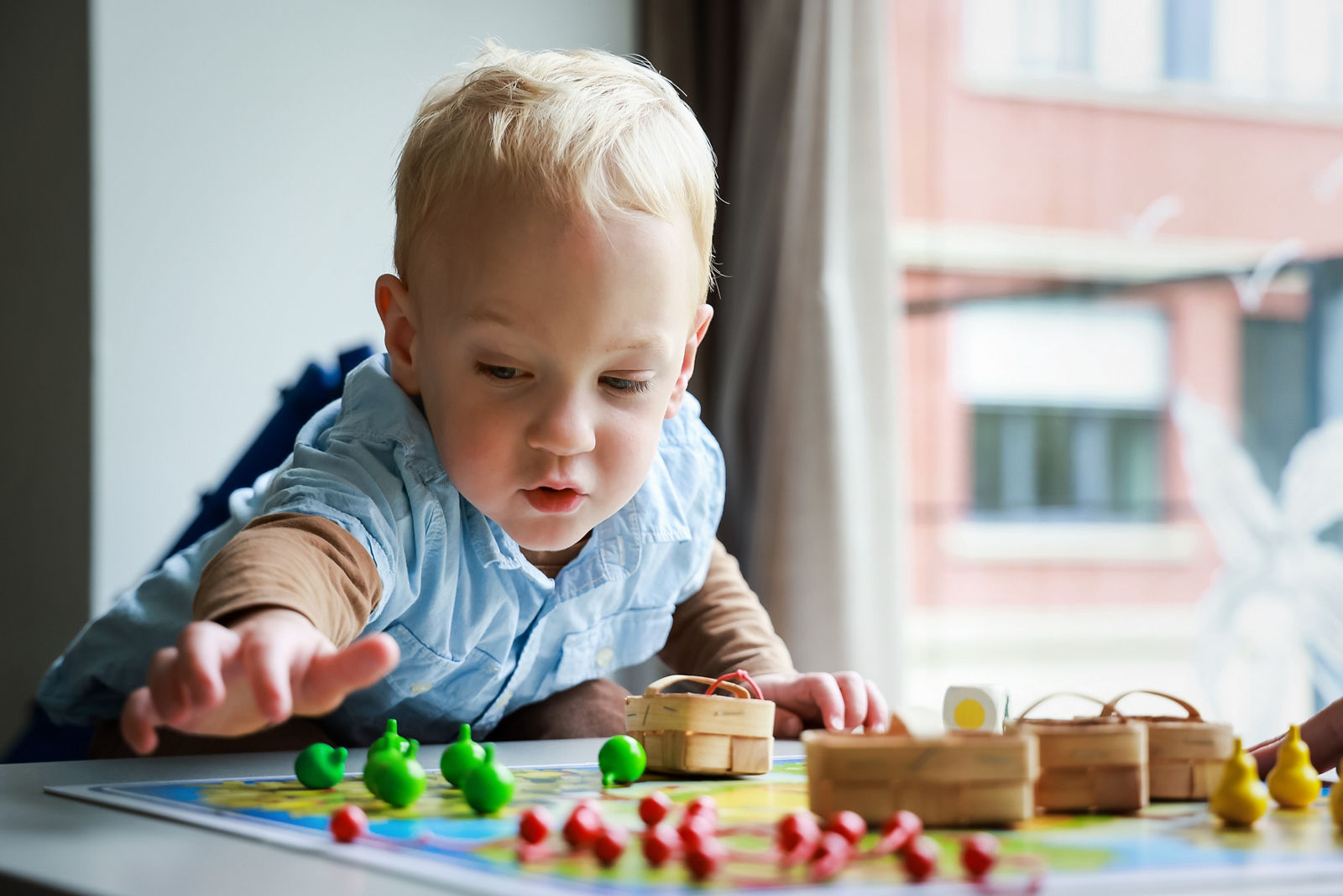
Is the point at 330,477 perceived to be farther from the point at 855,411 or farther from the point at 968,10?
the point at 968,10

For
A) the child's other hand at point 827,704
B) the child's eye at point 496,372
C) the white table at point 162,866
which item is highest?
the child's eye at point 496,372

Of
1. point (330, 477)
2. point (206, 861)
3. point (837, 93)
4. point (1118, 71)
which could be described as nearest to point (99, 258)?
point (837, 93)

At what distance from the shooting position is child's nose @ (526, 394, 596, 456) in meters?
0.77

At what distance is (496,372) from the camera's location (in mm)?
789

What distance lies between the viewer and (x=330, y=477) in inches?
31.2

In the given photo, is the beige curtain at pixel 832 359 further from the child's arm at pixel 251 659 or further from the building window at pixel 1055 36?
the child's arm at pixel 251 659

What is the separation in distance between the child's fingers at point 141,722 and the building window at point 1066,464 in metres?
1.53

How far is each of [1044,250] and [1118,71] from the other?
250 mm

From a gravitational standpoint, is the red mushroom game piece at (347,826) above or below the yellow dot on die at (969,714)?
above

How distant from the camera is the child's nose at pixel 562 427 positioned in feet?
2.51

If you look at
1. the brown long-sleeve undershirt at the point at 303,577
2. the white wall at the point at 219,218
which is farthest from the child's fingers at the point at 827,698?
the white wall at the point at 219,218

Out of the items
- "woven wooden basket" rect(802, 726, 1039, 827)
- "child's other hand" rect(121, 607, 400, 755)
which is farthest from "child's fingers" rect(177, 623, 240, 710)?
"woven wooden basket" rect(802, 726, 1039, 827)

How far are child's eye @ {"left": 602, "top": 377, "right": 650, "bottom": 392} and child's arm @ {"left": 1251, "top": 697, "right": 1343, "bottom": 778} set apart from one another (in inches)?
15.5

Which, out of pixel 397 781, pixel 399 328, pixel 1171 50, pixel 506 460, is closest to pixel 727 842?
pixel 397 781
